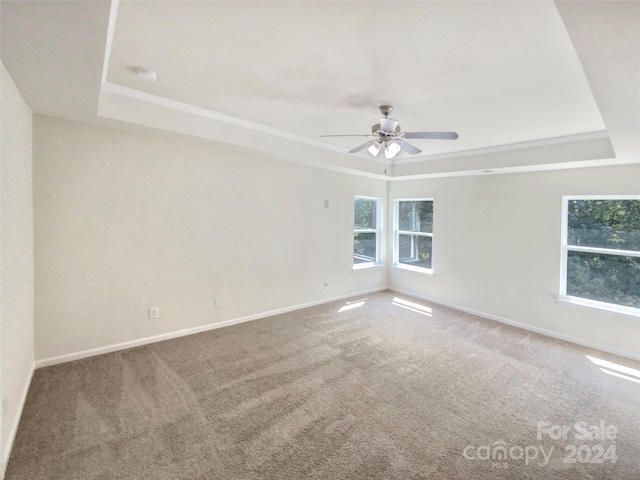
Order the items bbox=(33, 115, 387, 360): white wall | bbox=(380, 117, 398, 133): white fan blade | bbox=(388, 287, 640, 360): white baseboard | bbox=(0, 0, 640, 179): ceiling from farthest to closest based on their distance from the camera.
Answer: bbox=(388, 287, 640, 360): white baseboard < bbox=(33, 115, 387, 360): white wall < bbox=(380, 117, 398, 133): white fan blade < bbox=(0, 0, 640, 179): ceiling

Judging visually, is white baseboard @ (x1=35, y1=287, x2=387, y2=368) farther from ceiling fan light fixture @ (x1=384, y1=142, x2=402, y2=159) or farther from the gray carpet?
ceiling fan light fixture @ (x1=384, y1=142, x2=402, y2=159)

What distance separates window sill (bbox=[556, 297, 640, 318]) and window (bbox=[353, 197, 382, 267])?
308 cm

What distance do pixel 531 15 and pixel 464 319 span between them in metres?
4.00

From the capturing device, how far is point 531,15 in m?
1.56

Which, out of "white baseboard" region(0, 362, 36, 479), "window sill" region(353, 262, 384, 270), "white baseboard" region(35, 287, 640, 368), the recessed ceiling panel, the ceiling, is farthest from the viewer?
"window sill" region(353, 262, 384, 270)

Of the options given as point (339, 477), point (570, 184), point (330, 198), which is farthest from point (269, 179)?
point (570, 184)

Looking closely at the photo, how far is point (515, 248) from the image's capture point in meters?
4.39

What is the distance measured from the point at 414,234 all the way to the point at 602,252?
107 inches

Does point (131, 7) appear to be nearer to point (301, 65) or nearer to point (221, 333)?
point (301, 65)

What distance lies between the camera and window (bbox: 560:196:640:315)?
355 cm

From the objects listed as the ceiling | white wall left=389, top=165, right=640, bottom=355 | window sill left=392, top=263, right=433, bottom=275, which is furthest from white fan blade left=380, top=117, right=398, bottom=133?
window sill left=392, top=263, right=433, bottom=275

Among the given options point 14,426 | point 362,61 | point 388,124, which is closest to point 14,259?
point 14,426

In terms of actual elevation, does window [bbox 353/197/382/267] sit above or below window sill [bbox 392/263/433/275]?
above

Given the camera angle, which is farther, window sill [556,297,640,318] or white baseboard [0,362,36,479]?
window sill [556,297,640,318]
